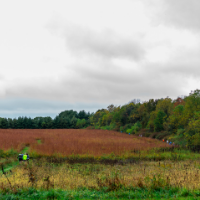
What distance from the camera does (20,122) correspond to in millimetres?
65875

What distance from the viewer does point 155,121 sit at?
36.4 meters

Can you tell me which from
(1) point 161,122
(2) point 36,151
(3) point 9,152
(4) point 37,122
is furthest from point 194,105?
(4) point 37,122

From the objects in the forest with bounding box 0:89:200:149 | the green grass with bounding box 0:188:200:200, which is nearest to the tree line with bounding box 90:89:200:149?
the forest with bounding box 0:89:200:149

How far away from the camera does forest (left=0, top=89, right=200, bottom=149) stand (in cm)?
2450

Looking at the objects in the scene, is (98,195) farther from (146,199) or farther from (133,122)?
(133,122)

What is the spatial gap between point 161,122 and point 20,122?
163 ft

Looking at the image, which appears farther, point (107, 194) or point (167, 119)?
point (167, 119)

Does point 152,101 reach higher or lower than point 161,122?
higher

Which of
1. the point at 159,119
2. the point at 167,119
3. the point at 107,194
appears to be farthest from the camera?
the point at 159,119

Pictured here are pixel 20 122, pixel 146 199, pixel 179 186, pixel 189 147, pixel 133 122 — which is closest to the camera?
pixel 146 199

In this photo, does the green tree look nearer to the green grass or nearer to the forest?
the forest

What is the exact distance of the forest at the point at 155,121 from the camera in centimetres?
2450

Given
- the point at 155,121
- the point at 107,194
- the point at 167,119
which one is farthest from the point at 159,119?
the point at 107,194

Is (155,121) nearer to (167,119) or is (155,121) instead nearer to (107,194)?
(167,119)
